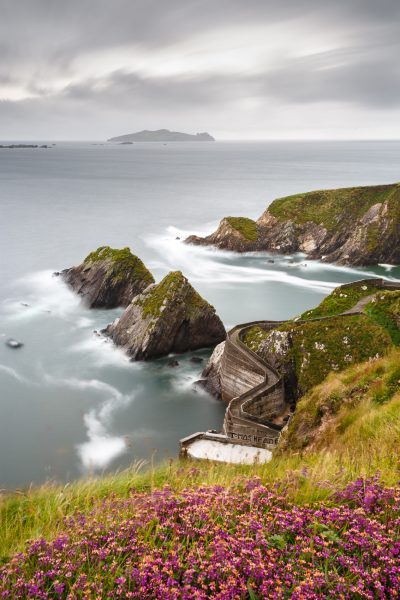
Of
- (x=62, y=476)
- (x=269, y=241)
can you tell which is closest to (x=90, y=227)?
(x=269, y=241)

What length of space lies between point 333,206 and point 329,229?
10.9 metres

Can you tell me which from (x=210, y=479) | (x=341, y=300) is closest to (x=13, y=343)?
(x=341, y=300)

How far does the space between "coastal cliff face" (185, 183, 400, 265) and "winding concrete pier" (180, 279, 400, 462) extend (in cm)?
6336

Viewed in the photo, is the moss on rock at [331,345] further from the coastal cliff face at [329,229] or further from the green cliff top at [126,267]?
the coastal cliff face at [329,229]

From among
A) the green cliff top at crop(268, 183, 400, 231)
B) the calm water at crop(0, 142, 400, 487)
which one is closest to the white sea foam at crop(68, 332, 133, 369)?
the calm water at crop(0, 142, 400, 487)

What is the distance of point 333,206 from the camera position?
424ft

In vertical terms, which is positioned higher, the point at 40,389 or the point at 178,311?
the point at 178,311

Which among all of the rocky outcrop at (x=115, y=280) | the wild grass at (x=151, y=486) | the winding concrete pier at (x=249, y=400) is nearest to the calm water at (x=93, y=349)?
the wild grass at (x=151, y=486)

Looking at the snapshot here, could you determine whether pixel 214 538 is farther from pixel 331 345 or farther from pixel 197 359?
pixel 197 359

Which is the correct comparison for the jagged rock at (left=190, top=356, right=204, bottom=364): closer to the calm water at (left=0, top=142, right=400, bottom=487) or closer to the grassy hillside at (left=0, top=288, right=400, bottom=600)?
the calm water at (left=0, top=142, right=400, bottom=487)

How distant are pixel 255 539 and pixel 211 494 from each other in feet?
3.00

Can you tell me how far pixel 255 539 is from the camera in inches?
210

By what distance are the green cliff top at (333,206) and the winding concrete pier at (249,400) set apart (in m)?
75.6

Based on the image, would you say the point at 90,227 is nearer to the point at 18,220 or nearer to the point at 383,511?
the point at 18,220
